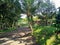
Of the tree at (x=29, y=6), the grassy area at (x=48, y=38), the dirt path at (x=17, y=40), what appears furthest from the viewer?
the tree at (x=29, y=6)

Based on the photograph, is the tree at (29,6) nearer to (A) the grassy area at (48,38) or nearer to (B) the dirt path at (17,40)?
(B) the dirt path at (17,40)

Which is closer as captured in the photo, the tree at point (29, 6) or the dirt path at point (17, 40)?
the dirt path at point (17, 40)

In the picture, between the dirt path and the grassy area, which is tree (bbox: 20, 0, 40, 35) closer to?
the dirt path

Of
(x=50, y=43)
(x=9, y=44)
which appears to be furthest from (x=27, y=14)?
(x=50, y=43)

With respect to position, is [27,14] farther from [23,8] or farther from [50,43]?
[50,43]

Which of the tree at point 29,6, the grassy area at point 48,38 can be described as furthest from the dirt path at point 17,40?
the tree at point 29,6

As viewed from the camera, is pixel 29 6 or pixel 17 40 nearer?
pixel 17 40

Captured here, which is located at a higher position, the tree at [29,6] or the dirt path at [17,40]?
the tree at [29,6]

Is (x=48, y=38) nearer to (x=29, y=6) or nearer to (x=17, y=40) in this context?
(x=17, y=40)

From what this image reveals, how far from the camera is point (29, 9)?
101 ft

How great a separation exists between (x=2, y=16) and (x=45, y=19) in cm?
2906

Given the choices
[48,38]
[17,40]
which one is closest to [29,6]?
[17,40]

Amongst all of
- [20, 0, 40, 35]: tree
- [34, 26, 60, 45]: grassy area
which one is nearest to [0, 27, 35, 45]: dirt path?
[34, 26, 60, 45]: grassy area

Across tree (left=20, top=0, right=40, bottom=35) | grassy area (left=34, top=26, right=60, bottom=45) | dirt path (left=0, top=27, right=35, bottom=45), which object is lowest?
dirt path (left=0, top=27, right=35, bottom=45)
